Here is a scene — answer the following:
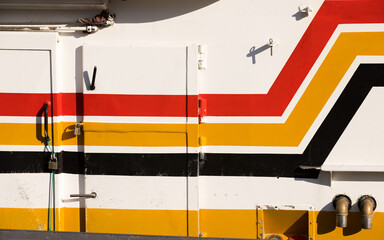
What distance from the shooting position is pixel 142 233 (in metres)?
3.97

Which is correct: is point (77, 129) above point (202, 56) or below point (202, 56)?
below

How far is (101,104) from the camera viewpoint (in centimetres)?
394

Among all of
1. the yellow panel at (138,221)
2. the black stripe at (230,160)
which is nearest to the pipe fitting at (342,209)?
the black stripe at (230,160)

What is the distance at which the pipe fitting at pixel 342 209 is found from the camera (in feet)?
12.1

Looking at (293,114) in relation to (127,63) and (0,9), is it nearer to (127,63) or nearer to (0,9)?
(127,63)

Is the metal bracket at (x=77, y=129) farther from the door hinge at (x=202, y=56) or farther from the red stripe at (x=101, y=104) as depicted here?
the door hinge at (x=202, y=56)

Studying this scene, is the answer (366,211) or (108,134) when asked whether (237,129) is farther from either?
(366,211)

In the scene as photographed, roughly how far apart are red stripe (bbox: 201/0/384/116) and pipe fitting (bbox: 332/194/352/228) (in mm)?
751

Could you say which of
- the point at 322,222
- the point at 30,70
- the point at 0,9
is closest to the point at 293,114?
the point at 322,222

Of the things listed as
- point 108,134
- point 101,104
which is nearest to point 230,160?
point 108,134

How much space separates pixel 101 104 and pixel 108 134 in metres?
0.23

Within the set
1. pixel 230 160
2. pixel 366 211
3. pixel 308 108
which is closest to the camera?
pixel 366 211

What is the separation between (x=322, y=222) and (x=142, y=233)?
1.33m

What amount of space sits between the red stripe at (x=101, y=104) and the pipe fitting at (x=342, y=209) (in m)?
1.19
